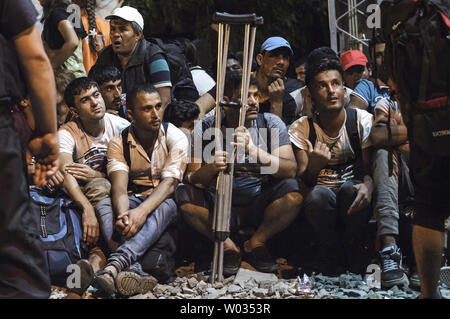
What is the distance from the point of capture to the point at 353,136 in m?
4.43

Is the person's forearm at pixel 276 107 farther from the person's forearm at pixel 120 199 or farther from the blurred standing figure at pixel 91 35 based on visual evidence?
the blurred standing figure at pixel 91 35

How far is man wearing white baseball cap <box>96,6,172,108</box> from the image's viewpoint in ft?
16.3

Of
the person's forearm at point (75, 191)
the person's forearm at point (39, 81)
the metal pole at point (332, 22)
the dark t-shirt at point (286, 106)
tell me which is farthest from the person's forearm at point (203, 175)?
the metal pole at point (332, 22)

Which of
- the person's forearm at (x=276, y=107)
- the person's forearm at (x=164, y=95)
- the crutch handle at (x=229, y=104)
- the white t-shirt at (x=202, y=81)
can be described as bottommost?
the crutch handle at (x=229, y=104)

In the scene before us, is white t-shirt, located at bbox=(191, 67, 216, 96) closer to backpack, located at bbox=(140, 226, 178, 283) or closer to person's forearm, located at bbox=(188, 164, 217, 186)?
person's forearm, located at bbox=(188, 164, 217, 186)

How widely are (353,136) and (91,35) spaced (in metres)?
2.38

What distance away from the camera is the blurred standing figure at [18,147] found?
2402 millimetres

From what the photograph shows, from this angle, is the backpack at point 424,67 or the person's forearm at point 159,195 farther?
the person's forearm at point 159,195

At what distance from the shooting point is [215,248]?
13.5ft

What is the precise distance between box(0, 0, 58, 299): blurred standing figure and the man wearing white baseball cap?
2.43 meters

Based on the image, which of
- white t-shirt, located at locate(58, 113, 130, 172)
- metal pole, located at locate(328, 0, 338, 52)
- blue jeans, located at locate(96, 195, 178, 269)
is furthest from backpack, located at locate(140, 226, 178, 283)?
metal pole, located at locate(328, 0, 338, 52)

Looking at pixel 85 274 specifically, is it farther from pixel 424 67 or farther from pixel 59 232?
pixel 424 67

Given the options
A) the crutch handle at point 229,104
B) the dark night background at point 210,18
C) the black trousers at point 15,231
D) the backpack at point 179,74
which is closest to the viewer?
the black trousers at point 15,231

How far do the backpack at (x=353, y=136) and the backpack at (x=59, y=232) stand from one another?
1629 millimetres
